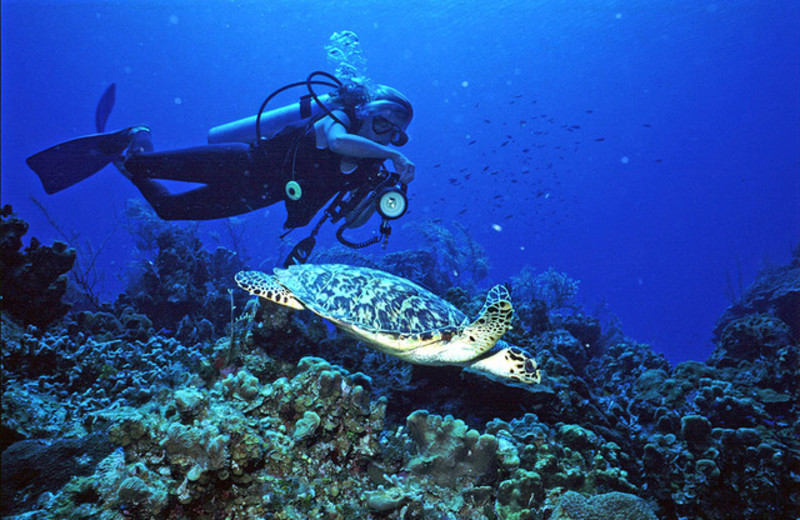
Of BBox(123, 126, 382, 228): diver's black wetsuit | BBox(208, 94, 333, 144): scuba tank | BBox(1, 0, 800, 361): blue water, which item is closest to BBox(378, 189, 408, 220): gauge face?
BBox(123, 126, 382, 228): diver's black wetsuit

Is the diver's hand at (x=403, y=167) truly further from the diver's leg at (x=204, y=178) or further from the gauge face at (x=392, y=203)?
the diver's leg at (x=204, y=178)

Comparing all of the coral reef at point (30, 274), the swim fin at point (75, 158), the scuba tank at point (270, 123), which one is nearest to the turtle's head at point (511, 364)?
the scuba tank at point (270, 123)

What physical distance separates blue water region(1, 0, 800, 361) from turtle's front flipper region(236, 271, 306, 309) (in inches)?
1555

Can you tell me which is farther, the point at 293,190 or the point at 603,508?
the point at 293,190

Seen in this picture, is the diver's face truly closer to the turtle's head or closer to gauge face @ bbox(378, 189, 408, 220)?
gauge face @ bbox(378, 189, 408, 220)

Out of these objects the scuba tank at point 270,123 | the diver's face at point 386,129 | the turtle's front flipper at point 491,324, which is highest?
the scuba tank at point 270,123

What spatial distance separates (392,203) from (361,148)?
35.1 inches

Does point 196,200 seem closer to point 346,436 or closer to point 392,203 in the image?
point 392,203

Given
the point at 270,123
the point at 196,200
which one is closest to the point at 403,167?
the point at 270,123

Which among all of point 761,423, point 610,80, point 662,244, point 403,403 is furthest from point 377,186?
point 662,244

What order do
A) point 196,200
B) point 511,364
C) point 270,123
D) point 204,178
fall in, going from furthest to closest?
point 270,123 < point 196,200 < point 204,178 < point 511,364

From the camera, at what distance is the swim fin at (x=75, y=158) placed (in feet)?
18.5

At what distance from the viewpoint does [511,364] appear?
3359 millimetres

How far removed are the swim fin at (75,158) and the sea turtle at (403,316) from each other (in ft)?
13.5
